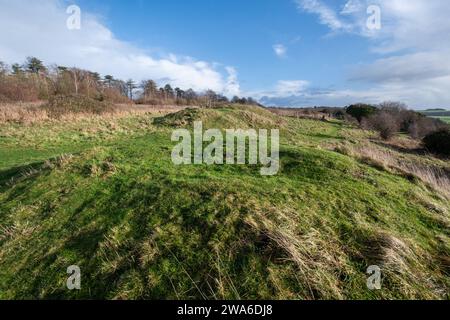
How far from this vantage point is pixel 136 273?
423cm

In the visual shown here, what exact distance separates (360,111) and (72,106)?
135 ft

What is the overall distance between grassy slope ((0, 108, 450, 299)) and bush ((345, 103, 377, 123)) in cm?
3770

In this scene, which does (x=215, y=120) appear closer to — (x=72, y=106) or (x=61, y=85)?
(x=72, y=106)

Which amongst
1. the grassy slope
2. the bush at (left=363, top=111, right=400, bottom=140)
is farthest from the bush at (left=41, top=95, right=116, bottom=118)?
the bush at (left=363, top=111, right=400, bottom=140)

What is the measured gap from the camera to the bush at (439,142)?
67.7 ft

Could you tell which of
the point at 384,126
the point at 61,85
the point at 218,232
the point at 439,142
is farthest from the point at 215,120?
the point at 61,85

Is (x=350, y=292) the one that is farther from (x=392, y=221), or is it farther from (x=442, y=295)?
(x=392, y=221)


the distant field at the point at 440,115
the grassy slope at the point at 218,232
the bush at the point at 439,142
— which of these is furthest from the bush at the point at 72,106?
the distant field at the point at 440,115

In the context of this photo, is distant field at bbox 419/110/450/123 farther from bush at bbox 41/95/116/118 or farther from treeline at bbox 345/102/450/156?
bush at bbox 41/95/116/118

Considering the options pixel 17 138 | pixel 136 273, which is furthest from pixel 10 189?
pixel 17 138

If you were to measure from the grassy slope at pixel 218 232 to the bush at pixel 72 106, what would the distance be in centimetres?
1836

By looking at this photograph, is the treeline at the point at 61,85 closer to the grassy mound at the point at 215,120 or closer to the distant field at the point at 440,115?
the grassy mound at the point at 215,120

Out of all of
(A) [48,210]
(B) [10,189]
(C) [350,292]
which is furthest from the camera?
(B) [10,189]
